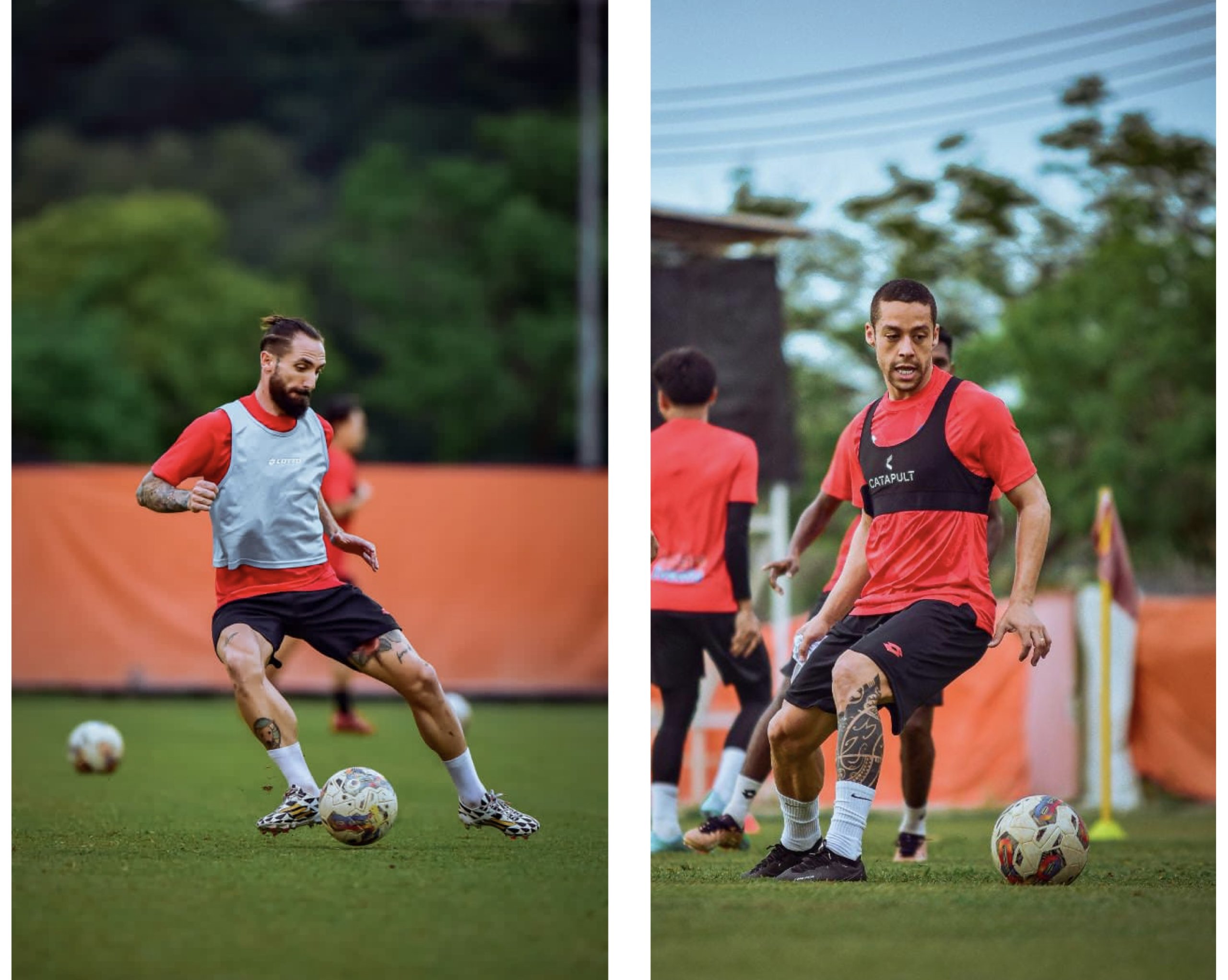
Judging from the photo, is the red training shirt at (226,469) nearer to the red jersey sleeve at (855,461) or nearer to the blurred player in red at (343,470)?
the red jersey sleeve at (855,461)

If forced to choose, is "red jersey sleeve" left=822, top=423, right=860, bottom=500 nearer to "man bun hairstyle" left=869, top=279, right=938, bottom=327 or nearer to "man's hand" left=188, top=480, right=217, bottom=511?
"man bun hairstyle" left=869, top=279, right=938, bottom=327

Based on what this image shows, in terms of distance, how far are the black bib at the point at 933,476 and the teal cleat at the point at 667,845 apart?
4.59 ft

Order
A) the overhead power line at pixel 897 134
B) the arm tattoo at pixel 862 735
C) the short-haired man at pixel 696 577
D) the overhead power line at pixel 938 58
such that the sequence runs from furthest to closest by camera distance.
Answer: the overhead power line at pixel 897 134 < the short-haired man at pixel 696 577 < the overhead power line at pixel 938 58 < the arm tattoo at pixel 862 735

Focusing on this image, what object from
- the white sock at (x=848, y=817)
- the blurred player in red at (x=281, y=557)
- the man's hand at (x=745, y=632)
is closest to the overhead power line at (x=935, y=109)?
the man's hand at (x=745, y=632)

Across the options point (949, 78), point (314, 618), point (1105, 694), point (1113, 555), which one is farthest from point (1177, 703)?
point (314, 618)

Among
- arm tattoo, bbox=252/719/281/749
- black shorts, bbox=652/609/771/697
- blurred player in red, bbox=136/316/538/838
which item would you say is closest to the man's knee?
black shorts, bbox=652/609/771/697

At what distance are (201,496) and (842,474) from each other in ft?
6.22

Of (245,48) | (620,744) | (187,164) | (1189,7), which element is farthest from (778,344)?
(245,48)

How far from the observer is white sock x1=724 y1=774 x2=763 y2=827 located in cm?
560

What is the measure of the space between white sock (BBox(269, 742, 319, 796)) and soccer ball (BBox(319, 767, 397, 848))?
55 mm

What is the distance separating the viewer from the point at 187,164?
36.6 metres

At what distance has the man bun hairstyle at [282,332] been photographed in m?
4.93

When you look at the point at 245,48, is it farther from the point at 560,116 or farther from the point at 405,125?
the point at 560,116

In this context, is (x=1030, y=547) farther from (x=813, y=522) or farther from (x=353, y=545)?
(x=353, y=545)
